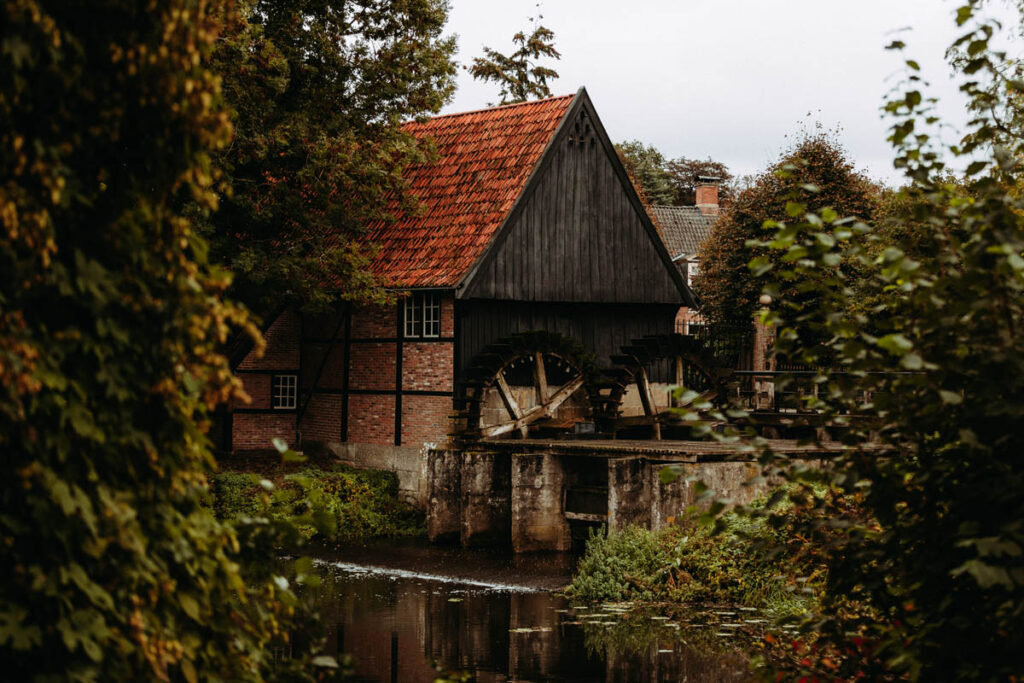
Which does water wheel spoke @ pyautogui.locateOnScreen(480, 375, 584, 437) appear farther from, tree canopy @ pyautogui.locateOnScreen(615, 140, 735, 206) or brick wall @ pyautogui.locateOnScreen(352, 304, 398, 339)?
tree canopy @ pyautogui.locateOnScreen(615, 140, 735, 206)

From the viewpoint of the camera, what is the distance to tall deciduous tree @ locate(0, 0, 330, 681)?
3.22 meters

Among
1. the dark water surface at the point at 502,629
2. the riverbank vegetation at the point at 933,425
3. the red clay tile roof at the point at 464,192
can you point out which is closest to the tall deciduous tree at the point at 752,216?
the red clay tile roof at the point at 464,192

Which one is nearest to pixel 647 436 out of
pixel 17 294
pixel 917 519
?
pixel 917 519

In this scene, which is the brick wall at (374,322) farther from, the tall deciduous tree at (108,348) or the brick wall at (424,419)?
the tall deciduous tree at (108,348)

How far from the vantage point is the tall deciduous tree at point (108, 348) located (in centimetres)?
322

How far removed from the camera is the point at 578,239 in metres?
24.2

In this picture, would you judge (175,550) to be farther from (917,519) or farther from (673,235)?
(673,235)

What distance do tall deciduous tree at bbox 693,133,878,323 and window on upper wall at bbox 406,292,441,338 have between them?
10.7 m

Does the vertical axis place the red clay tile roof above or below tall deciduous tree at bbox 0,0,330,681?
above

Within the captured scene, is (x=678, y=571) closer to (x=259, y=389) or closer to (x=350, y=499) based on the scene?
(x=350, y=499)

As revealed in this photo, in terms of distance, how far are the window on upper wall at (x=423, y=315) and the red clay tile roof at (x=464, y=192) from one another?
54 cm

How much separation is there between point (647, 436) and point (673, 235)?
29071mm

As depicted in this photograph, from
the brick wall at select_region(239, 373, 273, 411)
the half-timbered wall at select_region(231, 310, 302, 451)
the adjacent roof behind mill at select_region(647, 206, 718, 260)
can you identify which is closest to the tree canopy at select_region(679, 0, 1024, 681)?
the half-timbered wall at select_region(231, 310, 302, 451)

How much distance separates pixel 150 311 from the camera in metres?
3.48
